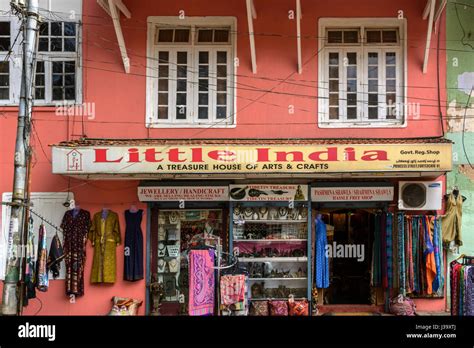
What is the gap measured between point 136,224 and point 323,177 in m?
3.62

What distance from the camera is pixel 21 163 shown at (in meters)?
10.2

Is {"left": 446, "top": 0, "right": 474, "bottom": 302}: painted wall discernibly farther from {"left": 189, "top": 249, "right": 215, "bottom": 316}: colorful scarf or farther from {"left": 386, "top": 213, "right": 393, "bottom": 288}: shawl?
{"left": 189, "top": 249, "right": 215, "bottom": 316}: colorful scarf

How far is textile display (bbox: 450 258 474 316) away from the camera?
31.6ft

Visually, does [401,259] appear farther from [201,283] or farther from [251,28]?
[251,28]

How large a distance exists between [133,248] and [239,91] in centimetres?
362

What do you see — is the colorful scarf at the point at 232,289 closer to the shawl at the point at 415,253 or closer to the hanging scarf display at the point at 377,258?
the hanging scarf display at the point at 377,258

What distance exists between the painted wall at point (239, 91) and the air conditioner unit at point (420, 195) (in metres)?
0.97

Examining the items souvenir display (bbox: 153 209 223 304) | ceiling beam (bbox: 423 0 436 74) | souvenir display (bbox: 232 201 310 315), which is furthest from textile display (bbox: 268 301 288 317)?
ceiling beam (bbox: 423 0 436 74)

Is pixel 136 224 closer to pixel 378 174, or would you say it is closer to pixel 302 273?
pixel 302 273

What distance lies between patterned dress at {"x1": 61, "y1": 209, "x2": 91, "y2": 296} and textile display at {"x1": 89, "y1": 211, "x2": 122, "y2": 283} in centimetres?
17

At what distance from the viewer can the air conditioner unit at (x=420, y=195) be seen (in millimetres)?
11758

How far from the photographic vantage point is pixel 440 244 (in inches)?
459

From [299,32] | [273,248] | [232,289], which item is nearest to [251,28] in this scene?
[299,32]
